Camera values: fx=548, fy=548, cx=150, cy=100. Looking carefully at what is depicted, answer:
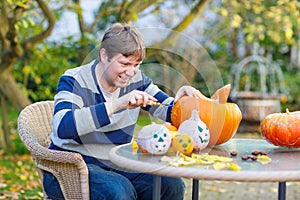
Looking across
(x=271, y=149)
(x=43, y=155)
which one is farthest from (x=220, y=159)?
(x=43, y=155)

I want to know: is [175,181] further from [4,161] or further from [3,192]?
[4,161]

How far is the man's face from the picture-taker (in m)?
2.05

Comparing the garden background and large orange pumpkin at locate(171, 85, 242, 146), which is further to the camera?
the garden background

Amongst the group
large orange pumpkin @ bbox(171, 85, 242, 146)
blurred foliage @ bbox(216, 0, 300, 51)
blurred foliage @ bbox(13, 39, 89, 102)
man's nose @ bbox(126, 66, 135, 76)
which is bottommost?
large orange pumpkin @ bbox(171, 85, 242, 146)

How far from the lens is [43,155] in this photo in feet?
7.15

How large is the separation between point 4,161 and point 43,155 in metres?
3.54

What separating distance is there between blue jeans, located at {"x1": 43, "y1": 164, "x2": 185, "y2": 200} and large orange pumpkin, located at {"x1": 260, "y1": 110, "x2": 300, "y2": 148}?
1.54ft

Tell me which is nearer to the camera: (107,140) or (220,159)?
(220,159)

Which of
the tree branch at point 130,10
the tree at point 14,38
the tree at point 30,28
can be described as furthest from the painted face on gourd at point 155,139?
the tree branch at point 130,10

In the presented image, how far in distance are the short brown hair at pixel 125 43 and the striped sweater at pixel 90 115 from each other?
14 centimetres

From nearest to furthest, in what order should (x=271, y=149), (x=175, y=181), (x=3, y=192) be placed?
(x=271, y=149)
(x=175, y=181)
(x=3, y=192)

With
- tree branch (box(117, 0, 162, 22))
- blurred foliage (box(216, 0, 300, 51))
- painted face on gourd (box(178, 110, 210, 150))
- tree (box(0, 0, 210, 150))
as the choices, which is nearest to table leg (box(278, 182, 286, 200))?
painted face on gourd (box(178, 110, 210, 150))

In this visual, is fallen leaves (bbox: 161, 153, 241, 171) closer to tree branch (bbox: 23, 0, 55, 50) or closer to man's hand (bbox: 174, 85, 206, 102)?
man's hand (bbox: 174, 85, 206, 102)

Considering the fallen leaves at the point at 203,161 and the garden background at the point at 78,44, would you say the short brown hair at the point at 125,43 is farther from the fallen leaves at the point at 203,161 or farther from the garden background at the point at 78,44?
the fallen leaves at the point at 203,161
